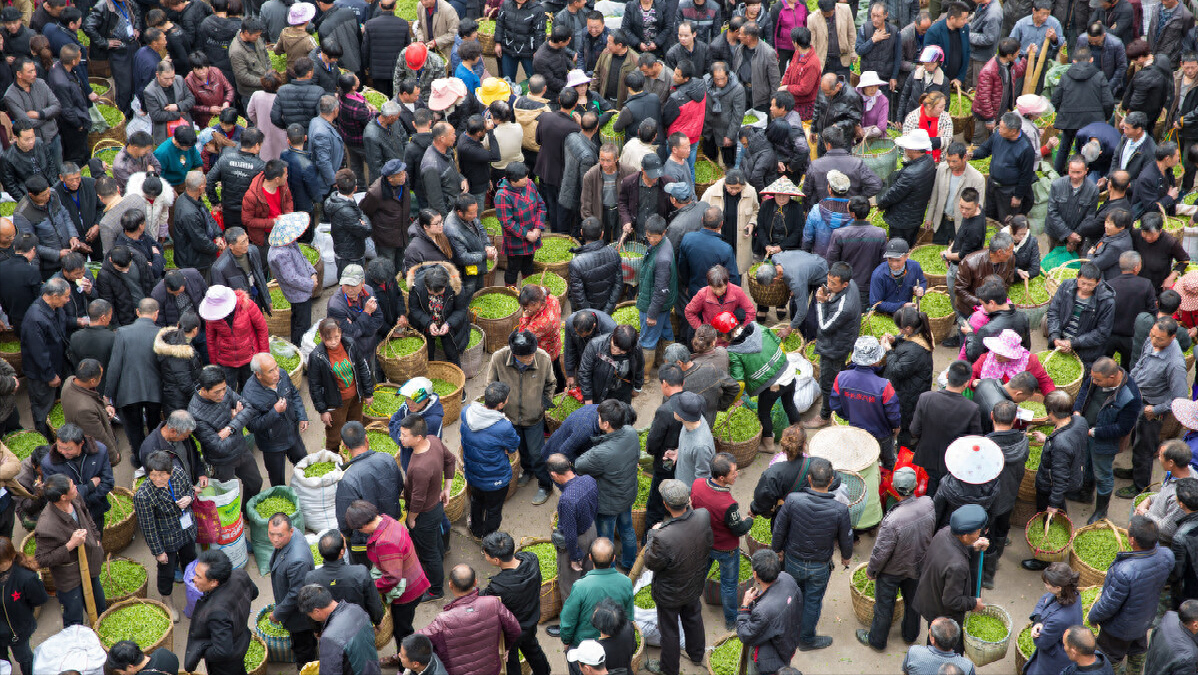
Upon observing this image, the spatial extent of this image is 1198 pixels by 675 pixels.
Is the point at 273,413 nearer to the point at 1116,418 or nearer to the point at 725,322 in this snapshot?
the point at 725,322

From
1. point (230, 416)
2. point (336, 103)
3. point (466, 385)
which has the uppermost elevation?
point (336, 103)

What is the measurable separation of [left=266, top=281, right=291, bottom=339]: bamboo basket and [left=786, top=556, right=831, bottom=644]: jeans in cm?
608

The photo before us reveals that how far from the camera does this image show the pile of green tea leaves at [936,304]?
13219mm

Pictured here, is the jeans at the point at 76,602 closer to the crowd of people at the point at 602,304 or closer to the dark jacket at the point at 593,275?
the crowd of people at the point at 602,304

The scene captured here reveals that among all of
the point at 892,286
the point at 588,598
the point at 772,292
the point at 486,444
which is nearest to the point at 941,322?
the point at 892,286

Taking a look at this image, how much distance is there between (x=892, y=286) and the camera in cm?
1239

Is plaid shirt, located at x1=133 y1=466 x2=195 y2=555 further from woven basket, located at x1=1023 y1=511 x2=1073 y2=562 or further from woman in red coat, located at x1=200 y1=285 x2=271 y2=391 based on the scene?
woven basket, located at x1=1023 y1=511 x2=1073 y2=562

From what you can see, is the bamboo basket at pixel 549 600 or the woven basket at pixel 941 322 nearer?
the bamboo basket at pixel 549 600

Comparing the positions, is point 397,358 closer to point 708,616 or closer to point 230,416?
Answer: point 230,416

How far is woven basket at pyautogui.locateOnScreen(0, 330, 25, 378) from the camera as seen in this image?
1224 cm

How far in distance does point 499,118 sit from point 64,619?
23.3ft

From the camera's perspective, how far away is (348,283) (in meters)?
11.5

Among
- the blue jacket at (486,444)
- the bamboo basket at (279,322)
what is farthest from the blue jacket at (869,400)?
the bamboo basket at (279,322)

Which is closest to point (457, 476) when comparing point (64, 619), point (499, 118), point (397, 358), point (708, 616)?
point (397, 358)
